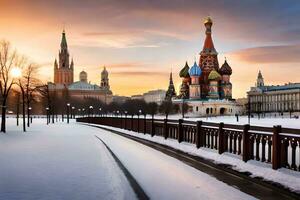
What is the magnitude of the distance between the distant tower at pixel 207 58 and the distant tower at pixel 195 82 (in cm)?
232

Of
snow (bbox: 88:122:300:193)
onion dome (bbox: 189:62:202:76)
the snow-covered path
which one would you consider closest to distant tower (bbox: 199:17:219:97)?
onion dome (bbox: 189:62:202:76)

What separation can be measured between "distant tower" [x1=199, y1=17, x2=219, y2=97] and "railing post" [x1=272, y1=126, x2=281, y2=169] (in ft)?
401

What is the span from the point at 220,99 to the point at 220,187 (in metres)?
126

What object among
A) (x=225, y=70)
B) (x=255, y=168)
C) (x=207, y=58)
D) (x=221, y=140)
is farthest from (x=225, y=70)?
(x=255, y=168)

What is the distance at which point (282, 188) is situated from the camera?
1035 cm

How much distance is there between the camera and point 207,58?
447 ft

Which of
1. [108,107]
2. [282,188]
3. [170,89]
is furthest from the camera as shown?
[108,107]

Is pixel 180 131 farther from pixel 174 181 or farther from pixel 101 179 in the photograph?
pixel 101 179

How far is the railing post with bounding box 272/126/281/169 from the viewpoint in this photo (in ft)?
38.8

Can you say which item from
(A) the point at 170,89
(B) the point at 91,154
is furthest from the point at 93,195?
(A) the point at 170,89

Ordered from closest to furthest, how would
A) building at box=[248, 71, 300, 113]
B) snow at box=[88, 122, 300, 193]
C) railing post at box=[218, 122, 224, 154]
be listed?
snow at box=[88, 122, 300, 193], railing post at box=[218, 122, 224, 154], building at box=[248, 71, 300, 113]

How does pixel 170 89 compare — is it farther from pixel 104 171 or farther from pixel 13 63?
pixel 104 171

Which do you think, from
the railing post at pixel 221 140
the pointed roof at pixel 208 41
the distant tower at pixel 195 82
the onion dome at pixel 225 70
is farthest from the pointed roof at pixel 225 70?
the railing post at pixel 221 140

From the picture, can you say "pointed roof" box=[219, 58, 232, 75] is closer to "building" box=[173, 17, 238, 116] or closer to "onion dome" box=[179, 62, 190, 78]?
"building" box=[173, 17, 238, 116]
